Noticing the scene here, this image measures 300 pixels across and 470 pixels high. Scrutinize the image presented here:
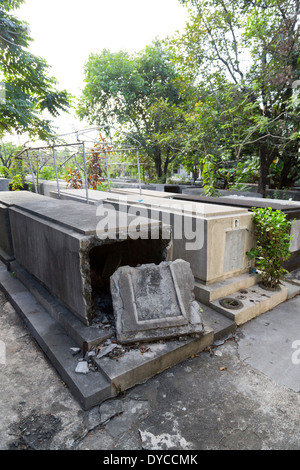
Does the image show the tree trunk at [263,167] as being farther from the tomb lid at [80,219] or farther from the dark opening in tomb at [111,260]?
the tomb lid at [80,219]

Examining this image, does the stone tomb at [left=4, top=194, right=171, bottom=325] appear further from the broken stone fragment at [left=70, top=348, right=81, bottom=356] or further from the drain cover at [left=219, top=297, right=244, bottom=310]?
the drain cover at [left=219, top=297, right=244, bottom=310]

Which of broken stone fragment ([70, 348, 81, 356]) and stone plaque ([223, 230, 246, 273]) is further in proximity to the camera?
stone plaque ([223, 230, 246, 273])

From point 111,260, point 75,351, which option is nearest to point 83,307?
point 75,351

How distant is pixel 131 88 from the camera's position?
14.6 meters

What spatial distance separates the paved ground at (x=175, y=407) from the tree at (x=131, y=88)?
12.2 m

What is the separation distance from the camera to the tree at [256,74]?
7785 mm

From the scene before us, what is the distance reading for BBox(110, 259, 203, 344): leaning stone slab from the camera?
270 cm

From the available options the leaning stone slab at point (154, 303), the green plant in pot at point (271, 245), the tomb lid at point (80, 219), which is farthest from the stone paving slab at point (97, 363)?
the green plant in pot at point (271, 245)

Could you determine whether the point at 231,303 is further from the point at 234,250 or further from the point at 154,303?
the point at 154,303

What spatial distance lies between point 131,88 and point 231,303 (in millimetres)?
14241

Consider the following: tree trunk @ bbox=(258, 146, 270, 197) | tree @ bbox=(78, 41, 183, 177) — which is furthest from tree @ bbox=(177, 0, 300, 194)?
tree @ bbox=(78, 41, 183, 177)

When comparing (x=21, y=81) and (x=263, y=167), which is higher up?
(x=21, y=81)

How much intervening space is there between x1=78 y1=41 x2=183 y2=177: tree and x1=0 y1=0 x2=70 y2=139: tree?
533cm

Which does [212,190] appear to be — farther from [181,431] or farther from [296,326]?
[181,431]
